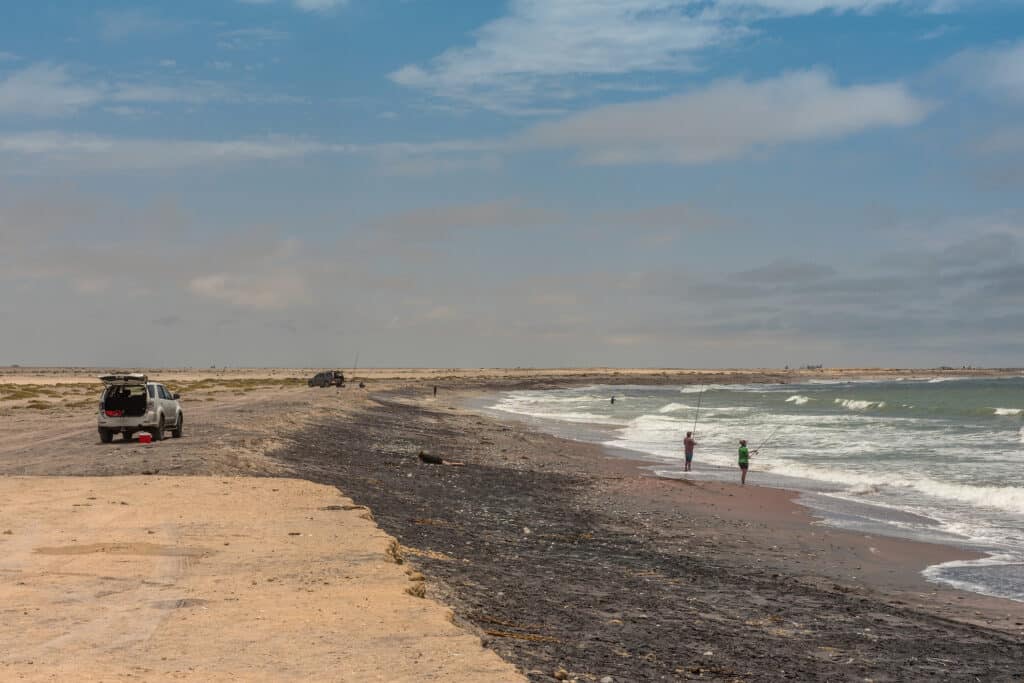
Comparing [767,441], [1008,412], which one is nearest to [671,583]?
[767,441]

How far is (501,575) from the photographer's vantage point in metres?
13.7

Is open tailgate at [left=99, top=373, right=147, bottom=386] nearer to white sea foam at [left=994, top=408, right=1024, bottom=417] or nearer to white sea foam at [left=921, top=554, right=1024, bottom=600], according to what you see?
white sea foam at [left=921, top=554, right=1024, bottom=600]

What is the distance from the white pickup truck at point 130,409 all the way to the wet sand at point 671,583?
478 cm

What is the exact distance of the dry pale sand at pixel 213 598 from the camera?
8.21 m

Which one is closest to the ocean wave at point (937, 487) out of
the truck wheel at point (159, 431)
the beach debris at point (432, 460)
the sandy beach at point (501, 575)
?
the sandy beach at point (501, 575)

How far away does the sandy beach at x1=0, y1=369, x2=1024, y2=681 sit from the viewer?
9.24 meters

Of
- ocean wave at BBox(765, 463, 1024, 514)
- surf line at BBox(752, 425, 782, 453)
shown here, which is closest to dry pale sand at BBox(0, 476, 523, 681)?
ocean wave at BBox(765, 463, 1024, 514)

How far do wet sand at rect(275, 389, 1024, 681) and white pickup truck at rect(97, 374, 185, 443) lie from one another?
4.78m

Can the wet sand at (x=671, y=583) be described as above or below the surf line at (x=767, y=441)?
above

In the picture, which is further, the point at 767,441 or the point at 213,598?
the point at 767,441

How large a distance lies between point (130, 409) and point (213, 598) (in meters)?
20.1

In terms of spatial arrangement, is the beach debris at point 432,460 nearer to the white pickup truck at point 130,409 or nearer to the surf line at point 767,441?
the white pickup truck at point 130,409

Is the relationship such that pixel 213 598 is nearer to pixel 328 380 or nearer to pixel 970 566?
pixel 970 566

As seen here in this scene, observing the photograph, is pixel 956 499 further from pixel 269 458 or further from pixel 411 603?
pixel 411 603
